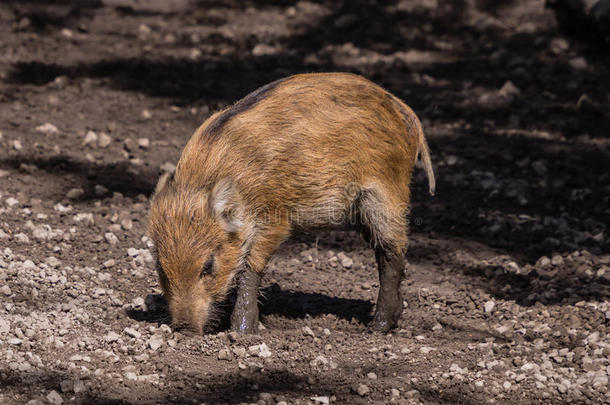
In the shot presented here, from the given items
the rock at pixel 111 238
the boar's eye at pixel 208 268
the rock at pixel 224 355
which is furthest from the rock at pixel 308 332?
the rock at pixel 111 238

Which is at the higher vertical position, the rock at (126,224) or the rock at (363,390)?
the rock at (126,224)

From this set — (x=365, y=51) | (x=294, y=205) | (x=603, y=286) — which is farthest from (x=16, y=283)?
(x=365, y=51)

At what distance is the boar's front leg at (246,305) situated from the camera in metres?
4.82

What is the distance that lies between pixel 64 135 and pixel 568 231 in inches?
181

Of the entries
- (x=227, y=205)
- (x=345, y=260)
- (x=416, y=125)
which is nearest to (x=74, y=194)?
(x=345, y=260)

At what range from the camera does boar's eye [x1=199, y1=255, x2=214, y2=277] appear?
4622mm

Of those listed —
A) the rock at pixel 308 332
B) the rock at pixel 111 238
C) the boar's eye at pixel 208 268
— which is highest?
the boar's eye at pixel 208 268

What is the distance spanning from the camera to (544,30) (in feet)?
33.2

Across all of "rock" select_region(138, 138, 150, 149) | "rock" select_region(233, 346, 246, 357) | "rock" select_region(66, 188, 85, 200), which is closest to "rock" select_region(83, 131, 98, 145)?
"rock" select_region(138, 138, 150, 149)

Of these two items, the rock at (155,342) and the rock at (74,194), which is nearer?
the rock at (155,342)

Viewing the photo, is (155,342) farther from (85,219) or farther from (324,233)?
(324,233)

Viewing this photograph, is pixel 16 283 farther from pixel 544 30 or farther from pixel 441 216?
pixel 544 30

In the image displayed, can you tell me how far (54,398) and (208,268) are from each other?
1.21m

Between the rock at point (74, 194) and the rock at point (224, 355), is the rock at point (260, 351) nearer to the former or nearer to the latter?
the rock at point (224, 355)
